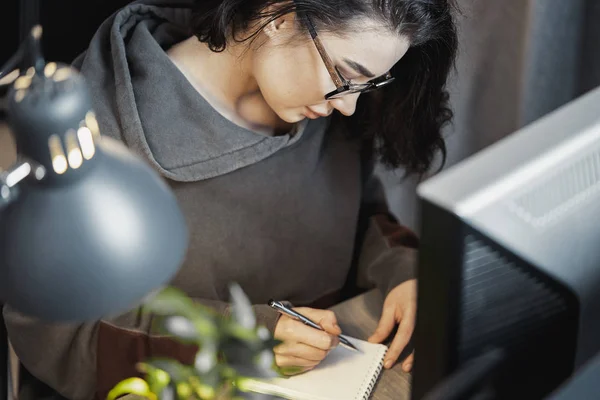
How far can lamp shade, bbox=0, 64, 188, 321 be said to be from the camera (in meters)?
0.51

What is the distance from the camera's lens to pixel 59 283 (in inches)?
20.3

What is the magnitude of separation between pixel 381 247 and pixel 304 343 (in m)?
0.41

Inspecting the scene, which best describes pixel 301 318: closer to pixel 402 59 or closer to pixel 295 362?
pixel 295 362

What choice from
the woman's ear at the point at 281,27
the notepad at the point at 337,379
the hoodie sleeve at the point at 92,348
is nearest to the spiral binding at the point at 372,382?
the notepad at the point at 337,379

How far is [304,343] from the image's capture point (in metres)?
1.11

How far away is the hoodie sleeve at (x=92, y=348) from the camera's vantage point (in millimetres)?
1202

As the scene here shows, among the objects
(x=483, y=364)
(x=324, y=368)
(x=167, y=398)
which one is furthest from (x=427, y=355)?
(x=324, y=368)

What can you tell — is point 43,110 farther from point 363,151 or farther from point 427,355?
point 363,151

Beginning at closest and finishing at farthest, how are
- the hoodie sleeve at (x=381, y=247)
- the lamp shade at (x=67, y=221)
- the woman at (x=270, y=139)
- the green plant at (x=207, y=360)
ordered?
the lamp shade at (x=67, y=221)
the green plant at (x=207, y=360)
the woman at (x=270, y=139)
the hoodie sleeve at (x=381, y=247)

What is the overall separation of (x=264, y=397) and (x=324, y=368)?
230 mm

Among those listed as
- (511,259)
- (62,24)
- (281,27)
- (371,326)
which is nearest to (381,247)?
(371,326)

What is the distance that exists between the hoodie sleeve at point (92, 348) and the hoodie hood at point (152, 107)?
0.22 meters

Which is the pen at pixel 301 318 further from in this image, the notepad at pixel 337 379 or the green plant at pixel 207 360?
the green plant at pixel 207 360

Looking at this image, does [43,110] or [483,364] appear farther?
[483,364]
